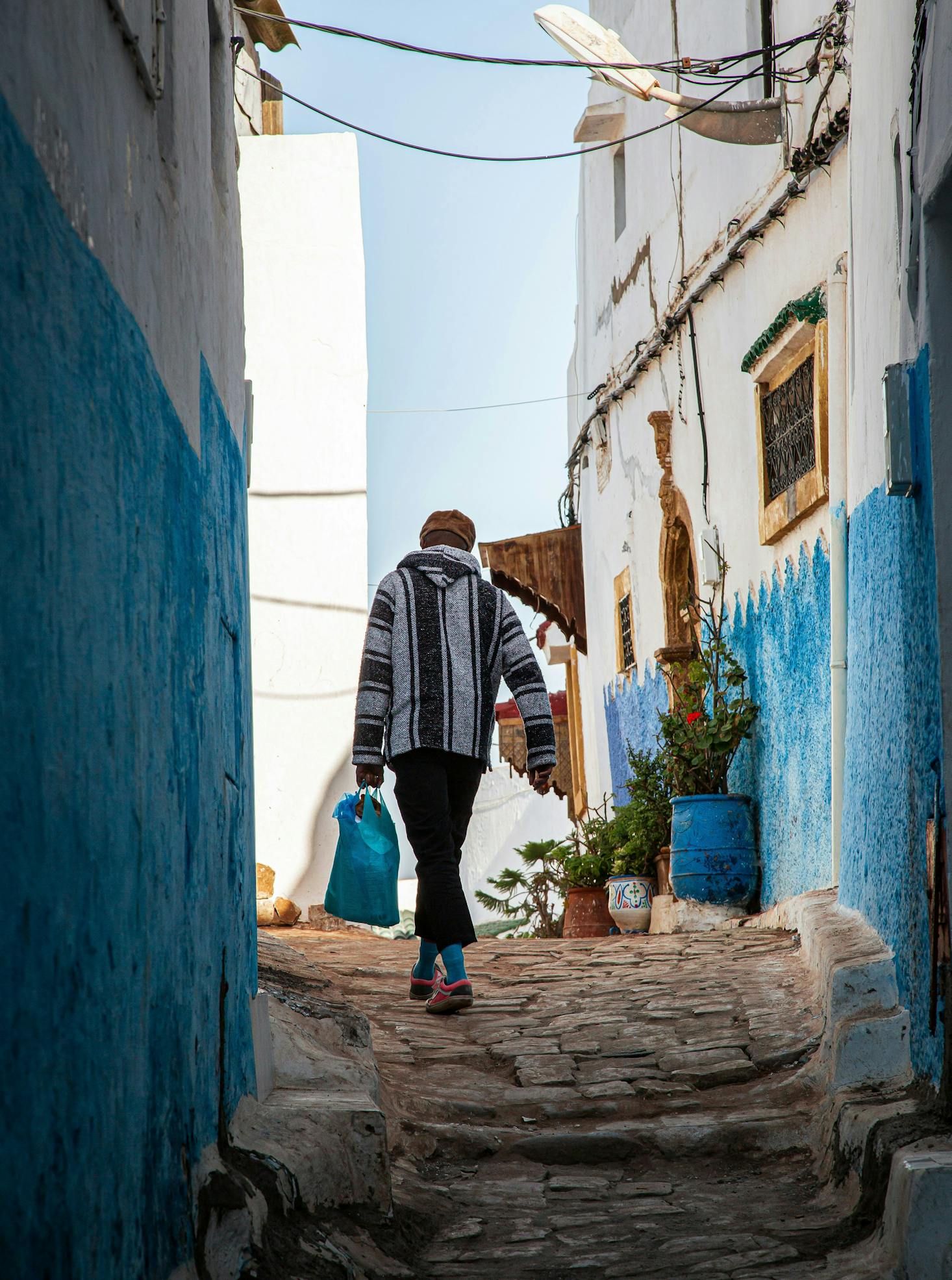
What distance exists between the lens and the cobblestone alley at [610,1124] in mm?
2783

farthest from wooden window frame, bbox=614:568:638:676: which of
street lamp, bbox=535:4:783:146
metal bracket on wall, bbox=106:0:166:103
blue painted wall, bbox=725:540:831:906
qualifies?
metal bracket on wall, bbox=106:0:166:103

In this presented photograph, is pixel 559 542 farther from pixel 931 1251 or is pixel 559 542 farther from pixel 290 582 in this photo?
pixel 931 1251

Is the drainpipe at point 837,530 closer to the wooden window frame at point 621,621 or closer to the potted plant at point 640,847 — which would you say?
the potted plant at point 640,847

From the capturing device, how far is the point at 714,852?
7684mm

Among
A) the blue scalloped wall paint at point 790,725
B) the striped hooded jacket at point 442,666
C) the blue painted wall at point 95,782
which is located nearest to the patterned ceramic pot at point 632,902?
the blue scalloped wall paint at point 790,725

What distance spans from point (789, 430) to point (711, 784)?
2031mm

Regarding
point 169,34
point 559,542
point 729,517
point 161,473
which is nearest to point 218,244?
point 169,34

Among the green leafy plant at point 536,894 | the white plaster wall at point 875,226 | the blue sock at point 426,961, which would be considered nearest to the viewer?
the white plaster wall at point 875,226

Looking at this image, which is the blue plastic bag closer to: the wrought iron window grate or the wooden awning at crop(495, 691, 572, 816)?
the wrought iron window grate

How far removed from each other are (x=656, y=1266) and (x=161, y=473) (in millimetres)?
1748

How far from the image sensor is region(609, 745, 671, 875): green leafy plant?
28.8 ft

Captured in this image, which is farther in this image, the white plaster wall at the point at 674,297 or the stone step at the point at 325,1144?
the white plaster wall at the point at 674,297

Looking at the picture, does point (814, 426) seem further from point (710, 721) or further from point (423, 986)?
point (423, 986)

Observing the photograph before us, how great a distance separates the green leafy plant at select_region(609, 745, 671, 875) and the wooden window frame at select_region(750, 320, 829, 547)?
69.5 inches
